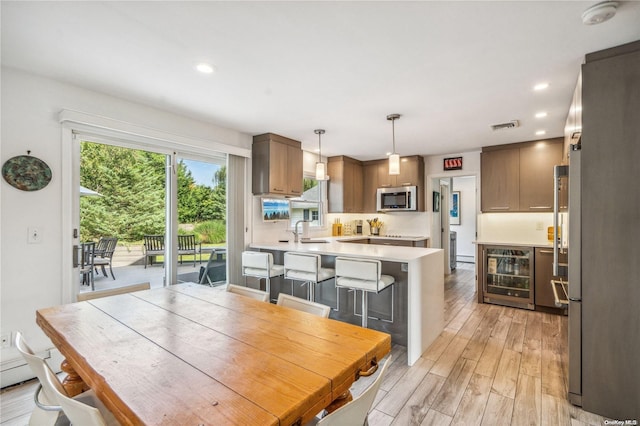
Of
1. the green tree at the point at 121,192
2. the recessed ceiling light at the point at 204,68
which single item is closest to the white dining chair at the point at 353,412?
the recessed ceiling light at the point at 204,68

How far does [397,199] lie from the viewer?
18.3 feet

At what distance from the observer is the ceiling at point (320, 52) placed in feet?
5.42

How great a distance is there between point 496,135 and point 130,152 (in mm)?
4573

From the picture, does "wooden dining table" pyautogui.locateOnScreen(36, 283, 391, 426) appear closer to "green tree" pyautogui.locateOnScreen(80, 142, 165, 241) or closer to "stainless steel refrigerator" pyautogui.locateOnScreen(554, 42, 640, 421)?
"green tree" pyautogui.locateOnScreen(80, 142, 165, 241)

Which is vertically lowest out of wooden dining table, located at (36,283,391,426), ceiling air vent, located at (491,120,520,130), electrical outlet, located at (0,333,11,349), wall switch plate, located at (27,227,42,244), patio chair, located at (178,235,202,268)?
electrical outlet, located at (0,333,11,349)

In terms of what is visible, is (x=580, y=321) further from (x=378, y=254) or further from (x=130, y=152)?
(x=130, y=152)

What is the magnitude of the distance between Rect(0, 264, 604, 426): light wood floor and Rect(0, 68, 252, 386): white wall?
0.60m

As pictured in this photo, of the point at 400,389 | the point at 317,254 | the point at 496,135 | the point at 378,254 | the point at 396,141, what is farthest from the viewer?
the point at 396,141

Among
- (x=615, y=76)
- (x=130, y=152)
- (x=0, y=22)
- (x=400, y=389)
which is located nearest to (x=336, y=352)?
(x=400, y=389)

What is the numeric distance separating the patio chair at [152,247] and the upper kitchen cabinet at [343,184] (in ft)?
10.1

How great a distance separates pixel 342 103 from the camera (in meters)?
3.00

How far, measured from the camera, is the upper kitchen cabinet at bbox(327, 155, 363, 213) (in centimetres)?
552

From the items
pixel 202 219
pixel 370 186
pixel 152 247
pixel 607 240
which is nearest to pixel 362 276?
pixel 607 240

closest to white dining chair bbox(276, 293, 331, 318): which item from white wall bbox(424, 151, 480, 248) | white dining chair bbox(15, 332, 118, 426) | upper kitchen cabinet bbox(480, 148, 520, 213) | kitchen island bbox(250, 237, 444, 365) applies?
white dining chair bbox(15, 332, 118, 426)
